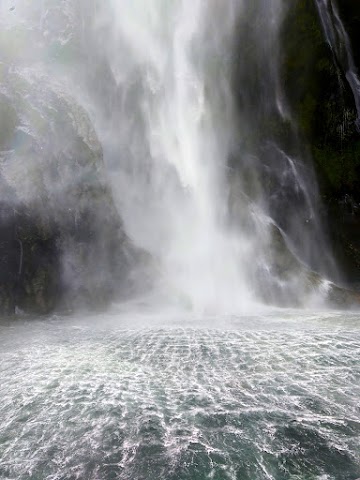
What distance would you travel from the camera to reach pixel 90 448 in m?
6.03

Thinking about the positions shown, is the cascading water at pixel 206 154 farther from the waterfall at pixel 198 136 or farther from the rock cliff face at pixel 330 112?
the rock cliff face at pixel 330 112

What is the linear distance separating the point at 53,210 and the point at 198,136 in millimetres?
10287

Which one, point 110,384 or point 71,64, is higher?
point 71,64

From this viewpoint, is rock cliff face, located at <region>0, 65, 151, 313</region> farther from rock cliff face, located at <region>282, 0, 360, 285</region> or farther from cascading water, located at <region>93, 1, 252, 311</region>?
rock cliff face, located at <region>282, 0, 360, 285</region>

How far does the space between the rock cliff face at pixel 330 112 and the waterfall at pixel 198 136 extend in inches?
33.3

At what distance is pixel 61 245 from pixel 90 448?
1220 centimetres

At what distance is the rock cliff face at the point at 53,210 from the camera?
16.2 m

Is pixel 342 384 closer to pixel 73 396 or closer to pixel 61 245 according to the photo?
pixel 73 396

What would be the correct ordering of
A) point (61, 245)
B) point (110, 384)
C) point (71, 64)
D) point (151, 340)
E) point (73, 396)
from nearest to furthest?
point (73, 396)
point (110, 384)
point (151, 340)
point (61, 245)
point (71, 64)

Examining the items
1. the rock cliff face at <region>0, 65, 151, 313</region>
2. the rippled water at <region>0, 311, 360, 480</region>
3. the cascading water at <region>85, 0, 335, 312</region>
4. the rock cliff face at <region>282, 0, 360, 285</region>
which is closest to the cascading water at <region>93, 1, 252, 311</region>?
the cascading water at <region>85, 0, 335, 312</region>

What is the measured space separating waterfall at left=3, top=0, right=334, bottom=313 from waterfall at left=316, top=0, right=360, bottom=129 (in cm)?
246

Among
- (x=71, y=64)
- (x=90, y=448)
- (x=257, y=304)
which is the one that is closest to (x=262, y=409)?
(x=90, y=448)

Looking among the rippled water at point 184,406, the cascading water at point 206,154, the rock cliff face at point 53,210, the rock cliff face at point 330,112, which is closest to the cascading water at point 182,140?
the cascading water at point 206,154

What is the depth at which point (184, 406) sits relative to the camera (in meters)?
7.21
